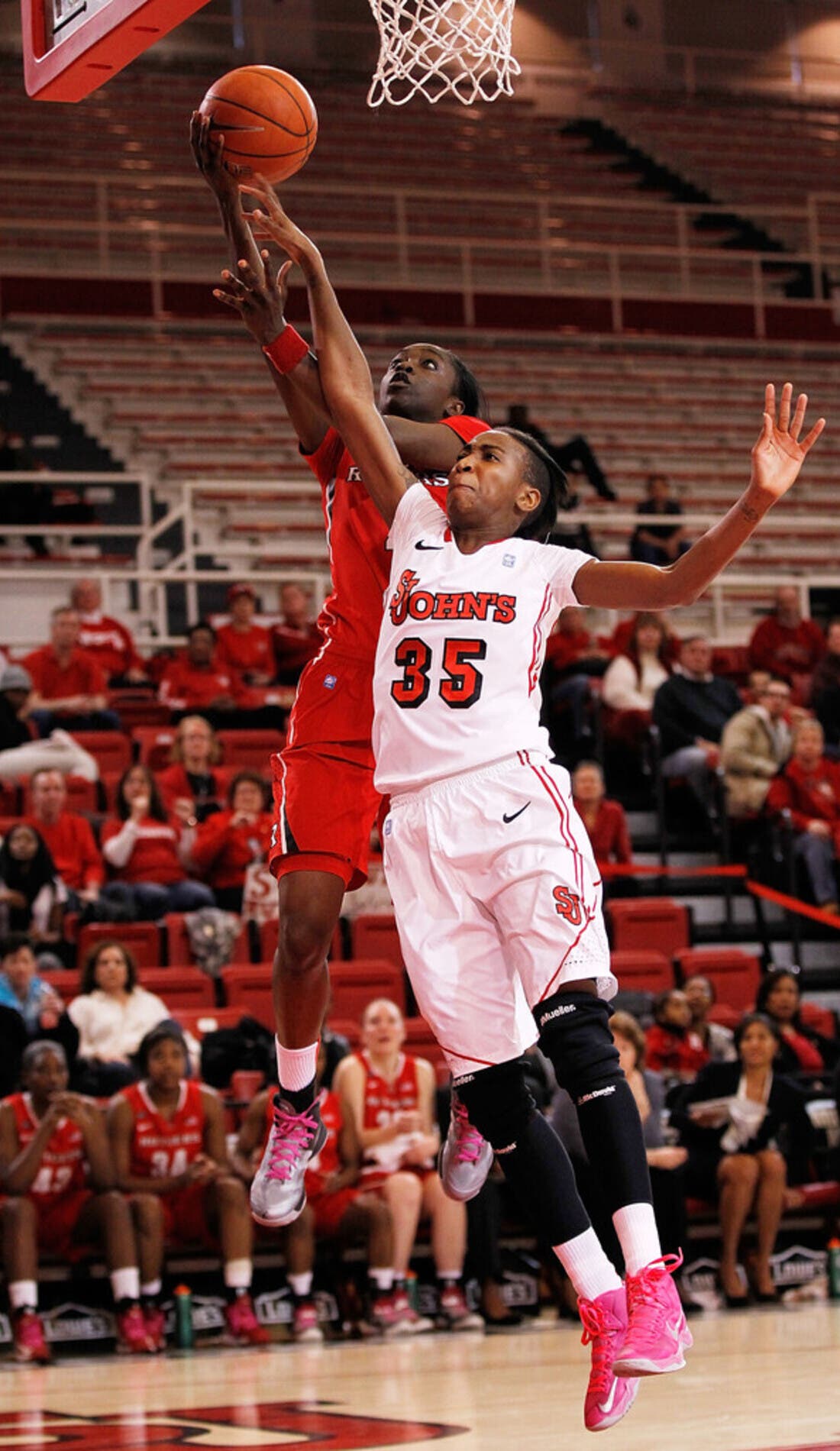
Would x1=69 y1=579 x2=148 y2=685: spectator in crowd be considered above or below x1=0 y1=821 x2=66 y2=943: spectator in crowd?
above

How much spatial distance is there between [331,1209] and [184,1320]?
2.68 feet

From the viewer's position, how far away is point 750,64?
24312 millimetres

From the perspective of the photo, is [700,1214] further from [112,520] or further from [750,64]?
[750,64]

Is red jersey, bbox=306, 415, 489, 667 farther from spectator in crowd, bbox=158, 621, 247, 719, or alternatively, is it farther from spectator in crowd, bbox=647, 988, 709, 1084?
spectator in crowd, bbox=158, 621, 247, 719

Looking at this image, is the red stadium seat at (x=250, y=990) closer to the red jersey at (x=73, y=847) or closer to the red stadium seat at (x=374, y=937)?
the red stadium seat at (x=374, y=937)

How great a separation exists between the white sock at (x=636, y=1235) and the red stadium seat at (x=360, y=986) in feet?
20.2

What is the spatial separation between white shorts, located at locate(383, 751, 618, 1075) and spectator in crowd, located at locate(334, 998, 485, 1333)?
15.4 ft

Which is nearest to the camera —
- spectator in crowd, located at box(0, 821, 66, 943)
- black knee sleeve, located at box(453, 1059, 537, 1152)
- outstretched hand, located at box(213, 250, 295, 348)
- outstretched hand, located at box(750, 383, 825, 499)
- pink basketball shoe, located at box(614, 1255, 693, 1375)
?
pink basketball shoe, located at box(614, 1255, 693, 1375)

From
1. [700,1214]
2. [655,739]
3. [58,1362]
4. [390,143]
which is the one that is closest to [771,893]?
[655,739]

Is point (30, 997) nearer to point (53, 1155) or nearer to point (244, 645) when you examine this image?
point (53, 1155)

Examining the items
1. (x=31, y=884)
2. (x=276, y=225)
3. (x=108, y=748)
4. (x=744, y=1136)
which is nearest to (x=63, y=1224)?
(x=31, y=884)

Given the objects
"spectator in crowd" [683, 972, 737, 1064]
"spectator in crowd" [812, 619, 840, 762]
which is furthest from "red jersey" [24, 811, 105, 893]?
"spectator in crowd" [812, 619, 840, 762]

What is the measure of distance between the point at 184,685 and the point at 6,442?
3244 millimetres

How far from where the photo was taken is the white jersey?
15.1ft
